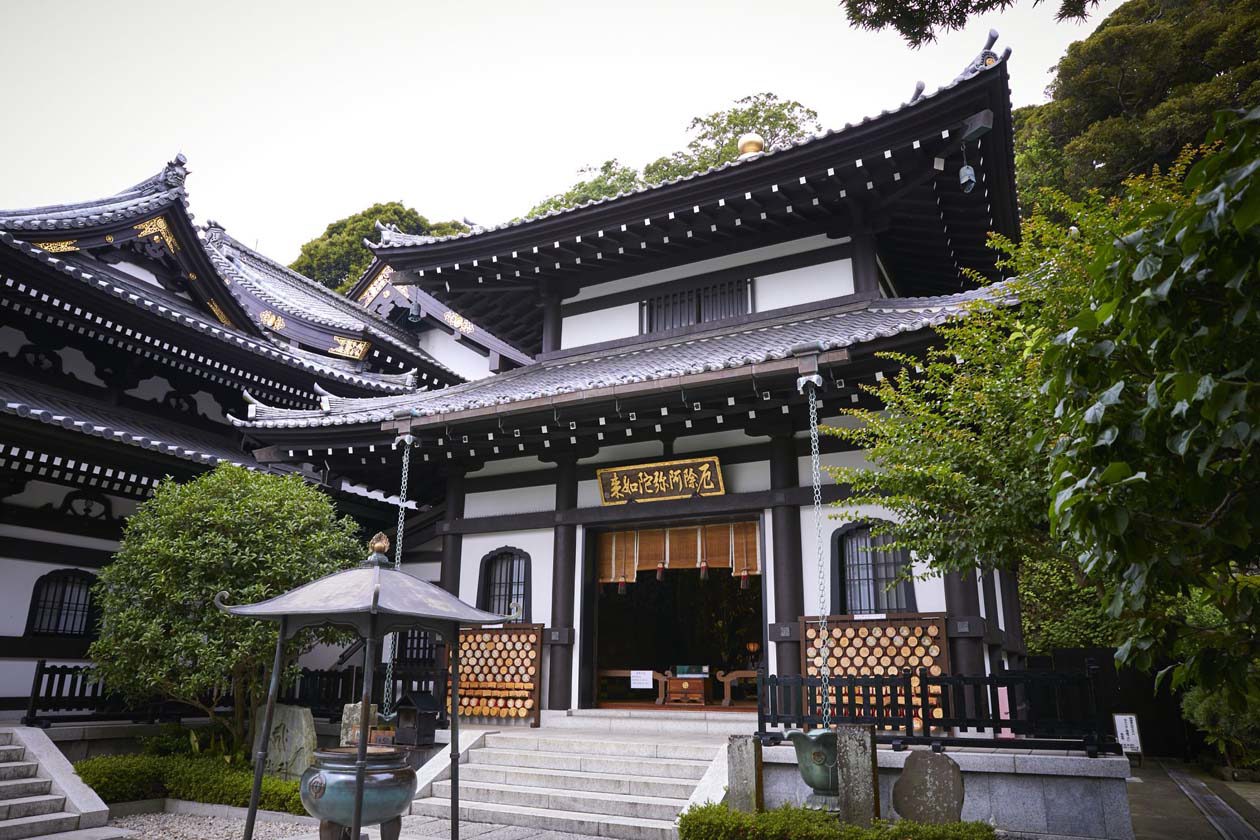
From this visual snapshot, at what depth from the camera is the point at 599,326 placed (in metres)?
13.8

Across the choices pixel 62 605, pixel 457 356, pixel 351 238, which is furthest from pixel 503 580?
pixel 351 238

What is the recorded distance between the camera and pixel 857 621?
9.25 metres

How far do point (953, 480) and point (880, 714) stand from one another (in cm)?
276

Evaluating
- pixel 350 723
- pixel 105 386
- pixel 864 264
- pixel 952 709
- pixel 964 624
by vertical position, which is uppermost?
pixel 864 264

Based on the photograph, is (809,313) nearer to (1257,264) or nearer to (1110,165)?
(1257,264)

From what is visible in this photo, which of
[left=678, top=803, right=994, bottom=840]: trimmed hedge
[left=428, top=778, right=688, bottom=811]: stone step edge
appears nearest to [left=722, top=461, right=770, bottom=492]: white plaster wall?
[left=428, top=778, right=688, bottom=811]: stone step edge

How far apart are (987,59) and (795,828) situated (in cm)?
906

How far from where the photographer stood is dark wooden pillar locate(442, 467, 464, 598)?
12453 mm

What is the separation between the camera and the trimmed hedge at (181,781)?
9.64m

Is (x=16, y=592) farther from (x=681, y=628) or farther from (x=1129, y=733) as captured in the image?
(x=1129, y=733)

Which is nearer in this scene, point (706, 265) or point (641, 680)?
point (641, 680)

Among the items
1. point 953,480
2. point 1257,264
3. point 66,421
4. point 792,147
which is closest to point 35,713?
point 66,421

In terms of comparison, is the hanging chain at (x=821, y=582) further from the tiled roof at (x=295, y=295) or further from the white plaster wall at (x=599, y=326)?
the tiled roof at (x=295, y=295)

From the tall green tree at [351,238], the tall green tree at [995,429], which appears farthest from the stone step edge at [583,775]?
the tall green tree at [351,238]
